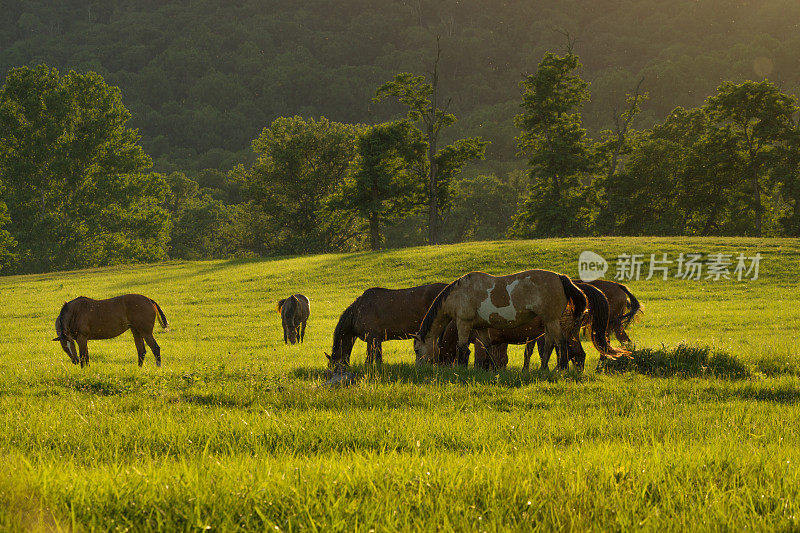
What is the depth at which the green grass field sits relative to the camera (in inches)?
114

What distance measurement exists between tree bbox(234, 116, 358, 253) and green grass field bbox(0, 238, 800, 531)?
2253 inches

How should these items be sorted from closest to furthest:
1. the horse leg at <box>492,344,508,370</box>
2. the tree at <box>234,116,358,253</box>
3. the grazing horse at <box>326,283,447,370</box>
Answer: the horse leg at <box>492,344,508,370</box> < the grazing horse at <box>326,283,447,370</box> < the tree at <box>234,116,358,253</box>

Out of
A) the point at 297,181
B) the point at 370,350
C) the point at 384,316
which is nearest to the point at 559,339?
the point at 384,316

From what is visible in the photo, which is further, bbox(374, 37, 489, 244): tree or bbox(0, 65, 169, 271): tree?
bbox(0, 65, 169, 271): tree

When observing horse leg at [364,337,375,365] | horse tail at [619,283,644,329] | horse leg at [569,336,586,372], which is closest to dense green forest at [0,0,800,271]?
horse tail at [619,283,644,329]

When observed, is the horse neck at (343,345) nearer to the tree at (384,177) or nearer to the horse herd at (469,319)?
the horse herd at (469,319)

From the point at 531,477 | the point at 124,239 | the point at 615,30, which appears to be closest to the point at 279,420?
the point at 531,477

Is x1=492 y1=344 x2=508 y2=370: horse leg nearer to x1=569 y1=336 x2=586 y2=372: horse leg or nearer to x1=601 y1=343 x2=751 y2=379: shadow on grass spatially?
x1=569 y1=336 x2=586 y2=372: horse leg

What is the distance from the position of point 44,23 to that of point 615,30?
8544 inches

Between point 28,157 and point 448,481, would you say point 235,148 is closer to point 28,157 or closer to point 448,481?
point 28,157

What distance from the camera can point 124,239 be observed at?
226ft

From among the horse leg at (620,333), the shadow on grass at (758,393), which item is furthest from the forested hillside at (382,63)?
the shadow on grass at (758,393)

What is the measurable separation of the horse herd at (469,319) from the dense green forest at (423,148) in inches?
1723

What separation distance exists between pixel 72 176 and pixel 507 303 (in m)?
76.0
